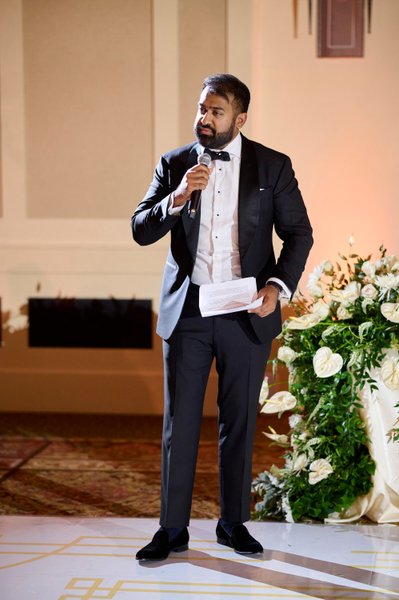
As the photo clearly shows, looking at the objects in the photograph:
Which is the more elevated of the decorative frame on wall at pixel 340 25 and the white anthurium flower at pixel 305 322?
the decorative frame on wall at pixel 340 25

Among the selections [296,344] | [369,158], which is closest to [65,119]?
[369,158]

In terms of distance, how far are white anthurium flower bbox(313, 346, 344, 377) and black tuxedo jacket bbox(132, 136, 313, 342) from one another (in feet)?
1.51

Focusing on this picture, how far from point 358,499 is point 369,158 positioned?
298 cm

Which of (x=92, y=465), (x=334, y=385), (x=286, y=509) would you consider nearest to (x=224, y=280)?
(x=334, y=385)

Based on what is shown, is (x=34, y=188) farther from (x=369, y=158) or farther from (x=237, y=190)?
(x=237, y=190)

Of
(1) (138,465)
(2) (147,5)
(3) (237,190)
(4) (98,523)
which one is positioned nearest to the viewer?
(3) (237,190)

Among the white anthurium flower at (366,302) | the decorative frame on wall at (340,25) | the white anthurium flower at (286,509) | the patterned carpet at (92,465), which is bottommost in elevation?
the patterned carpet at (92,465)

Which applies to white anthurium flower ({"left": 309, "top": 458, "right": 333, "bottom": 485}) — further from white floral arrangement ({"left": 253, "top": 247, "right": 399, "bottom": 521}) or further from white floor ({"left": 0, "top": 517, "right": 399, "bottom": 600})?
white floor ({"left": 0, "top": 517, "right": 399, "bottom": 600})

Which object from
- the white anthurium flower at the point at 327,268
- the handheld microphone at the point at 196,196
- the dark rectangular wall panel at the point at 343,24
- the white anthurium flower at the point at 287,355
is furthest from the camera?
the dark rectangular wall panel at the point at 343,24

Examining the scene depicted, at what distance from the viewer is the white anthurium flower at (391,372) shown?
11.0ft

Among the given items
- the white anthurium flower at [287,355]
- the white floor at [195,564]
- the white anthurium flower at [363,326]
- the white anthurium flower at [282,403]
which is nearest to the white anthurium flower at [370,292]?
the white anthurium flower at [363,326]

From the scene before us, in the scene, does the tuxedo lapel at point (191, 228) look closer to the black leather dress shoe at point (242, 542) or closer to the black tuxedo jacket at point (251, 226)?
the black tuxedo jacket at point (251, 226)

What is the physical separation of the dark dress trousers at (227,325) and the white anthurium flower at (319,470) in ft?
1.66

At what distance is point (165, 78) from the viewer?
585 centimetres
